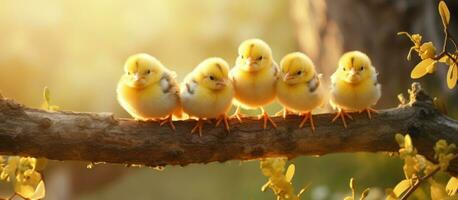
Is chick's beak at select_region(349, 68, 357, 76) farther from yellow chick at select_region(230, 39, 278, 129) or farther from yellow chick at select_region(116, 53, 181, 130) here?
yellow chick at select_region(116, 53, 181, 130)

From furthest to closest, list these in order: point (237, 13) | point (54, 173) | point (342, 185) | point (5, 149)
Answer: point (237, 13), point (54, 173), point (342, 185), point (5, 149)

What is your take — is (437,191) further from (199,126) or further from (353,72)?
(199,126)

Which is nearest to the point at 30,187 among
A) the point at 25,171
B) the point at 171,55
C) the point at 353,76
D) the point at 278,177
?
the point at 25,171

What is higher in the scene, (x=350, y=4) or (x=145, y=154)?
(x=350, y=4)

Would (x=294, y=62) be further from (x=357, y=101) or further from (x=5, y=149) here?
(x=5, y=149)

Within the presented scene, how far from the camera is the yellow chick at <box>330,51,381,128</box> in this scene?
98 centimetres

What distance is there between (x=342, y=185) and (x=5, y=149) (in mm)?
1619

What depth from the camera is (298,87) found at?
38.4 inches

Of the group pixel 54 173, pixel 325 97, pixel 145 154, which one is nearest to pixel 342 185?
pixel 54 173

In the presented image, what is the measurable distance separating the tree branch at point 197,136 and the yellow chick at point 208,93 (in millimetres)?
18

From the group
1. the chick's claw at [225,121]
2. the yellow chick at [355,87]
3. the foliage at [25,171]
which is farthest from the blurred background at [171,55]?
the foliage at [25,171]

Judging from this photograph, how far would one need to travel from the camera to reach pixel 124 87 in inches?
39.0

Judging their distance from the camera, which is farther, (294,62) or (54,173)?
(54,173)

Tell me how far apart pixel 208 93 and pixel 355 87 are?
7.7 inches
